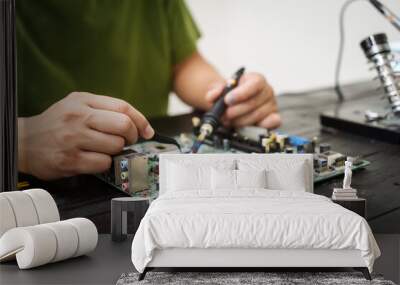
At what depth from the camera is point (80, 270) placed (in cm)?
382

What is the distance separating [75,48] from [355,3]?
2.01 metres

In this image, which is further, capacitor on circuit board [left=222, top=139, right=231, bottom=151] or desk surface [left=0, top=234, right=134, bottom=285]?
capacitor on circuit board [left=222, top=139, right=231, bottom=151]

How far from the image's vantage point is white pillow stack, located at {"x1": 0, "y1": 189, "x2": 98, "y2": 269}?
3756mm

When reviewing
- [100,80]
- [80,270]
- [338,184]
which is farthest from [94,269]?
[338,184]

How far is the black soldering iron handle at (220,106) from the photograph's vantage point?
15.8 ft

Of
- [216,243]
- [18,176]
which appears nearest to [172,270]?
[216,243]

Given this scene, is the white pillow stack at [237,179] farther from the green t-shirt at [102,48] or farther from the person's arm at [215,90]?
the green t-shirt at [102,48]

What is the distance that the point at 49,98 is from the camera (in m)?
4.82

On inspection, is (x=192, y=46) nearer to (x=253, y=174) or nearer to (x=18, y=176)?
(x=253, y=174)

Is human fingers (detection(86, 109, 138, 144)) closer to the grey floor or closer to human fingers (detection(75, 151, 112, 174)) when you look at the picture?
human fingers (detection(75, 151, 112, 174))

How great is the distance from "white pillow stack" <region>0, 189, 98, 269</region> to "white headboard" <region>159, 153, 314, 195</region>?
67 centimetres

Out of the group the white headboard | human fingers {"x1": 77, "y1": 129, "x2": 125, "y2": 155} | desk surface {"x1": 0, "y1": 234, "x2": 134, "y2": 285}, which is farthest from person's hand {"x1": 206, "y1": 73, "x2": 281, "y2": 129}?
desk surface {"x1": 0, "y1": 234, "x2": 134, "y2": 285}

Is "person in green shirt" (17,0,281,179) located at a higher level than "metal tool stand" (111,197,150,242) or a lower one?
higher

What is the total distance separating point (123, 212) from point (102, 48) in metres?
1.21
